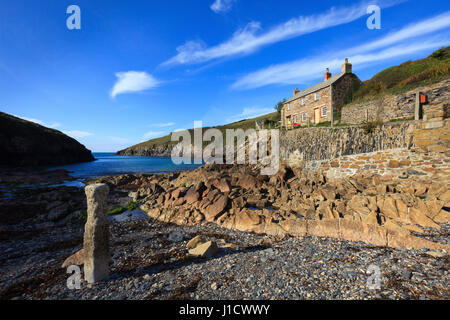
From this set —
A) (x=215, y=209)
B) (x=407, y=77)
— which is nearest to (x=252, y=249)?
(x=215, y=209)

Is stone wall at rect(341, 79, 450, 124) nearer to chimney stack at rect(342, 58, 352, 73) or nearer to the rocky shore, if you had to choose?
→ the rocky shore

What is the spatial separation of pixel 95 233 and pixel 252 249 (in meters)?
5.40

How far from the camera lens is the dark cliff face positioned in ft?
159

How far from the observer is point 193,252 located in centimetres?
711

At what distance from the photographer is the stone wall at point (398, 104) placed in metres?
13.2

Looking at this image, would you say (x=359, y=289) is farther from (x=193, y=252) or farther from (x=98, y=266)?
(x=98, y=266)

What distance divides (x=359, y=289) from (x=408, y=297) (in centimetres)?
91

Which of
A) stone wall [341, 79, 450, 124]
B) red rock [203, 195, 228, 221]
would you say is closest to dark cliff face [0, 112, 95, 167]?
red rock [203, 195, 228, 221]

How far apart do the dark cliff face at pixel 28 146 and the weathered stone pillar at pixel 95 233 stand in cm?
6570

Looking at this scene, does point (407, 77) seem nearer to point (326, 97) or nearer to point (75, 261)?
point (326, 97)

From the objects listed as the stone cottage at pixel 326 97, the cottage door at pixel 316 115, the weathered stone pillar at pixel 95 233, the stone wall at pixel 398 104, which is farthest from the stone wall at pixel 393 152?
the weathered stone pillar at pixel 95 233

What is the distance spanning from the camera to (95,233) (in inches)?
210

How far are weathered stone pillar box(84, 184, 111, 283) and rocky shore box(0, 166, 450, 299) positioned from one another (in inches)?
15.9
